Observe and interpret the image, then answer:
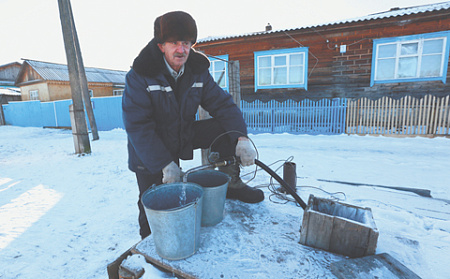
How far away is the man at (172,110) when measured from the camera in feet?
5.79

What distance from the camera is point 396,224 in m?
2.23

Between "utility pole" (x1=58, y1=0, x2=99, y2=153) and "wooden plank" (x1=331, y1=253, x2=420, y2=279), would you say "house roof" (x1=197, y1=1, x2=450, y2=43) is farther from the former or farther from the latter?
"wooden plank" (x1=331, y1=253, x2=420, y2=279)

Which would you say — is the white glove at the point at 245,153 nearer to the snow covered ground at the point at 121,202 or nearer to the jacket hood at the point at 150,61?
the snow covered ground at the point at 121,202

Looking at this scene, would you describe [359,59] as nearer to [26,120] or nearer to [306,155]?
[306,155]

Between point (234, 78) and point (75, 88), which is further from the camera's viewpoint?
point (75, 88)

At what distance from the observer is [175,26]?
173cm

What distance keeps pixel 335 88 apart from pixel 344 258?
9.20m

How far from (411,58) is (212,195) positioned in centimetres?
1043

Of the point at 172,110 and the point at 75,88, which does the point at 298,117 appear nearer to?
the point at 75,88

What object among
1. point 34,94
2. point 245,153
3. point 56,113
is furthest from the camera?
point 34,94

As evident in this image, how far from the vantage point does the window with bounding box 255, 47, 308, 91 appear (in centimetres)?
979

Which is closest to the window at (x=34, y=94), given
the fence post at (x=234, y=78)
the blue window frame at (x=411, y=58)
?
the fence post at (x=234, y=78)

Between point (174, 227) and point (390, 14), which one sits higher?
point (390, 14)

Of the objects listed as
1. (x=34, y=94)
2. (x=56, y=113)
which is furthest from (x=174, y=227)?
(x=34, y=94)
